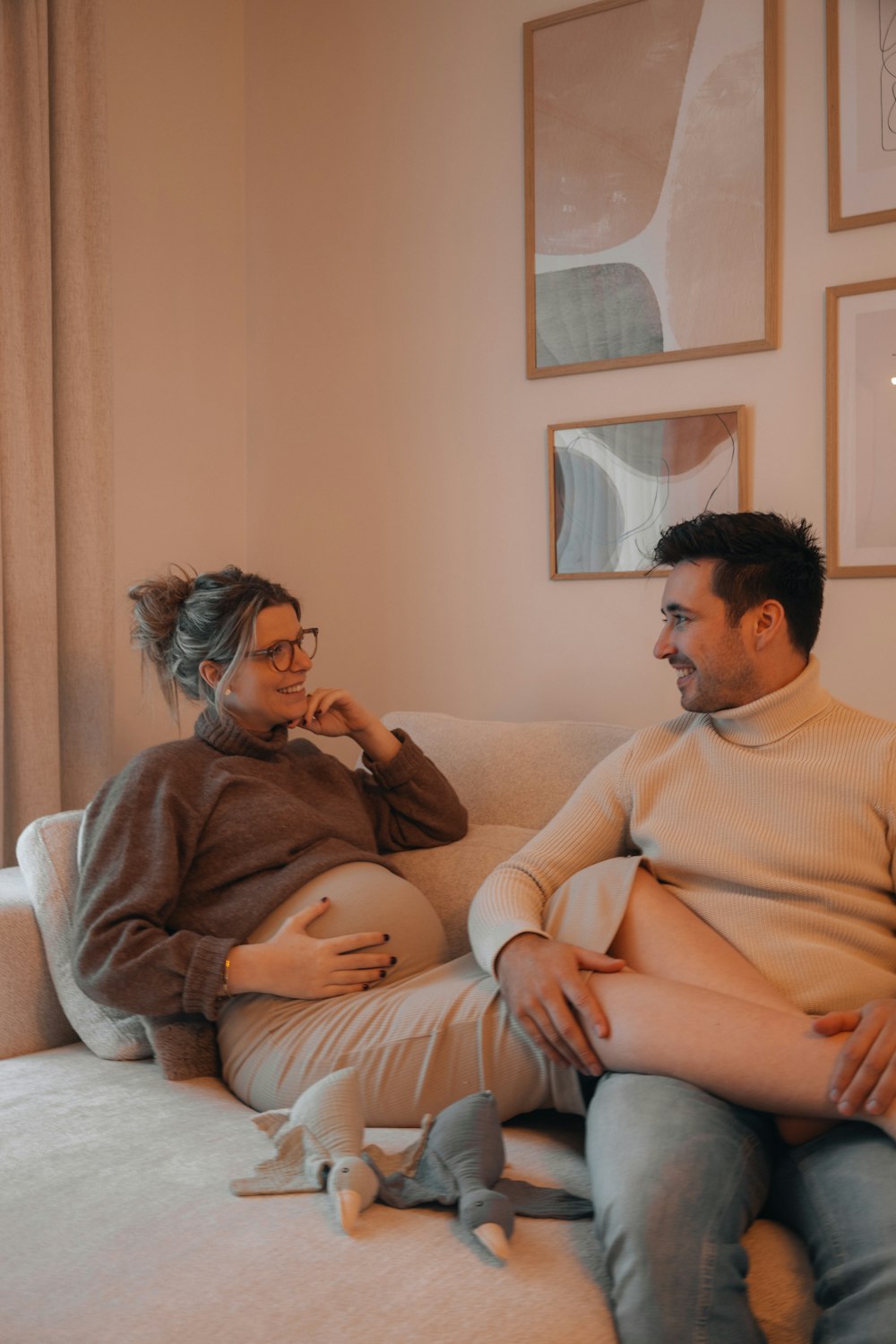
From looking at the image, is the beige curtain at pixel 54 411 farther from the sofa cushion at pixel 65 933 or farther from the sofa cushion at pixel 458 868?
the sofa cushion at pixel 458 868

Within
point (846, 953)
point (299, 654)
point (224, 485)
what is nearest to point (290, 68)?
point (224, 485)

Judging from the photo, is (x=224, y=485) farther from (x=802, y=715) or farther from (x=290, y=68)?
(x=802, y=715)

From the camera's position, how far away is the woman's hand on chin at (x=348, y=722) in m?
2.18

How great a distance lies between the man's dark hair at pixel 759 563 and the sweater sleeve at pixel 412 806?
642mm

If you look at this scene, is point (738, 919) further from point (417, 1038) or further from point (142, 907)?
point (142, 907)

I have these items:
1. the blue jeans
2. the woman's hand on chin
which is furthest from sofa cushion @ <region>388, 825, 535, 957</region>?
the blue jeans

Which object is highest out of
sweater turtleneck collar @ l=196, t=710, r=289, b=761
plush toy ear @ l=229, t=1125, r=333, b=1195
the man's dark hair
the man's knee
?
the man's dark hair

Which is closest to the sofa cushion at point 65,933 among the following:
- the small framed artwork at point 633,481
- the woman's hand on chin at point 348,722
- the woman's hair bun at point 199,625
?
the woman's hair bun at point 199,625

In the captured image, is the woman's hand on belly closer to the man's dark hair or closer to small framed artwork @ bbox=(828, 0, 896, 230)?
the man's dark hair

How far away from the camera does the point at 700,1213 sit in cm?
122

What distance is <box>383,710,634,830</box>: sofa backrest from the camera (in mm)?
2174

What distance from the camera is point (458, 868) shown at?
2.08 meters

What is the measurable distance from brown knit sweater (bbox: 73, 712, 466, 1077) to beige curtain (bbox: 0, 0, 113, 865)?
591 mm

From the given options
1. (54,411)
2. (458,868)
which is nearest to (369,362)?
(54,411)
